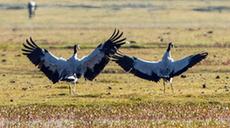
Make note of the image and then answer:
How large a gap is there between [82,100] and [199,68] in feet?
34.5

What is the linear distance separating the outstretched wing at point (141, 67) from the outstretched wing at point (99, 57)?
53 cm

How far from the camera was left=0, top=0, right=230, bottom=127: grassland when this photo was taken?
21094 mm

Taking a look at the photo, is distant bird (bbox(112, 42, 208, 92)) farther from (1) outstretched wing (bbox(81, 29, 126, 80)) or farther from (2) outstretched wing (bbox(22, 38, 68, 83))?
(2) outstretched wing (bbox(22, 38, 68, 83))

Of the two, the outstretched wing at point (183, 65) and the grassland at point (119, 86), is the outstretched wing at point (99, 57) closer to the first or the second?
the grassland at point (119, 86)

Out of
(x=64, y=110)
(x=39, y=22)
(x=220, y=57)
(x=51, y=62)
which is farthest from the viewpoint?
(x=39, y=22)

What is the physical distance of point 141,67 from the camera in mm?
25078

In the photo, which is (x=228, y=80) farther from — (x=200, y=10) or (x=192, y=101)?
(x=200, y=10)

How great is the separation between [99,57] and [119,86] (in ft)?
11.3

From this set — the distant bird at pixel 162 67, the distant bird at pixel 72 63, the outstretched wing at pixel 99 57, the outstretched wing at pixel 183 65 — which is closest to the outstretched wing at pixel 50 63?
the distant bird at pixel 72 63

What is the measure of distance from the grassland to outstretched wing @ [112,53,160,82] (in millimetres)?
500

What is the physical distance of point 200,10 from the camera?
259ft

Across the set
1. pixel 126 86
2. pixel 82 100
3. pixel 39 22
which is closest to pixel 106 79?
pixel 126 86

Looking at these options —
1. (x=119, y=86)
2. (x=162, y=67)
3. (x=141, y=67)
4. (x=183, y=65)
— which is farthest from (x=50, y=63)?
(x=119, y=86)

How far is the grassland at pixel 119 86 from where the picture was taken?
2109 centimetres
